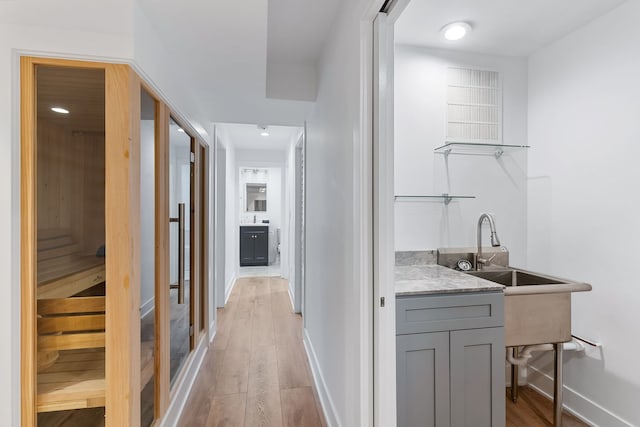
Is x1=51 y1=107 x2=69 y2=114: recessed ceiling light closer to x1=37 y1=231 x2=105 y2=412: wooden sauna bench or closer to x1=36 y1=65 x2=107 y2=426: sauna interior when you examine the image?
x1=36 y1=65 x2=107 y2=426: sauna interior

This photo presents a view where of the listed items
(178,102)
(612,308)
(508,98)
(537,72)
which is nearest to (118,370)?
(178,102)

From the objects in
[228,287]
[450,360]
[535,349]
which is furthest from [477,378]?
[228,287]

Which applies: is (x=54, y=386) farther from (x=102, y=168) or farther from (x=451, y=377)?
(x=451, y=377)

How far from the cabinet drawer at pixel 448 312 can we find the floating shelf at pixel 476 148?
104cm

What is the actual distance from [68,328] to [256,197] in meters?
6.21

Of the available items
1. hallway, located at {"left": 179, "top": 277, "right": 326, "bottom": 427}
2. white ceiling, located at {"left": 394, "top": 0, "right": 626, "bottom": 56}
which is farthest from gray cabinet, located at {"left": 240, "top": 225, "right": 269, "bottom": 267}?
white ceiling, located at {"left": 394, "top": 0, "right": 626, "bottom": 56}

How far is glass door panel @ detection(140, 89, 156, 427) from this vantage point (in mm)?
1327

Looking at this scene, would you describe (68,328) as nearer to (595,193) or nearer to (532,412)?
(532,412)

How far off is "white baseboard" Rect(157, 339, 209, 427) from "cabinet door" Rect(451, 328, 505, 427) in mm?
1518

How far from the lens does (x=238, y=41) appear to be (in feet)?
4.94

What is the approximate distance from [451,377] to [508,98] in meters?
1.96

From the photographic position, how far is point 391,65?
4.01 ft

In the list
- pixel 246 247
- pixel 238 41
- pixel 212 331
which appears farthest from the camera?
pixel 246 247

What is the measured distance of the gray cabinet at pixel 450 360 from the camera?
1.37 metres
